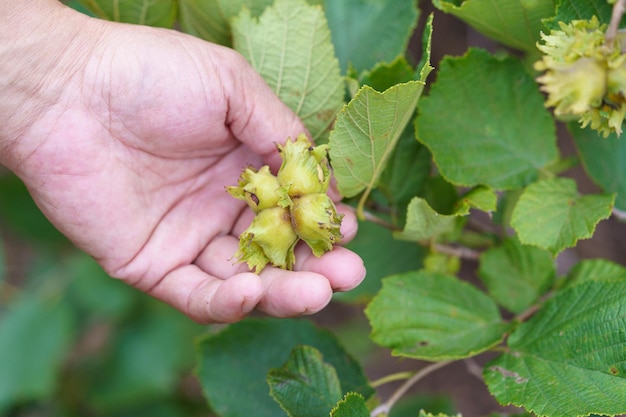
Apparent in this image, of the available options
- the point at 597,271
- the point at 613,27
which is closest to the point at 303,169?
the point at 613,27

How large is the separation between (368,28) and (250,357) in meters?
0.99

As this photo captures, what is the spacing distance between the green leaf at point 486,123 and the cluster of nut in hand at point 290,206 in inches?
14.8

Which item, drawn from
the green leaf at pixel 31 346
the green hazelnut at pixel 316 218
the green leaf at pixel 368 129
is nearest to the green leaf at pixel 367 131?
the green leaf at pixel 368 129

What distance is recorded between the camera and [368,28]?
1735mm

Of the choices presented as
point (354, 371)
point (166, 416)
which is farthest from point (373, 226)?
point (166, 416)

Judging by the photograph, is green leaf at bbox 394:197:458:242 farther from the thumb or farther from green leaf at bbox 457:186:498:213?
the thumb

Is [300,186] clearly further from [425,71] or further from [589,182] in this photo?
[589,182]

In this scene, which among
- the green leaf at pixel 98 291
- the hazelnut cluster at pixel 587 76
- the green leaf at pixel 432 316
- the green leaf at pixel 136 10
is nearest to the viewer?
the hazelnut cluster at pixel 587 76

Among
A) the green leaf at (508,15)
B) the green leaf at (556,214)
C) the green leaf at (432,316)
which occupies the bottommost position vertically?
the green leaf at (432,316)

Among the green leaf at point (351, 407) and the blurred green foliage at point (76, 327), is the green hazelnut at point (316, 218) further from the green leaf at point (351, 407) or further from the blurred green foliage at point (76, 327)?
the blurred green foliage at point (76, 327)

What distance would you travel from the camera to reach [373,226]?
1959mm

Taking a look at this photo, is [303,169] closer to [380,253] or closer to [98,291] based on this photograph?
[380,253]

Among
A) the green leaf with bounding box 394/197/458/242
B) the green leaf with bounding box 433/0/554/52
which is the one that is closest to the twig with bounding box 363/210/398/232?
the green leaf with bounding box 394/197/458/242

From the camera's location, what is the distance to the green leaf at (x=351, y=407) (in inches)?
50.6
